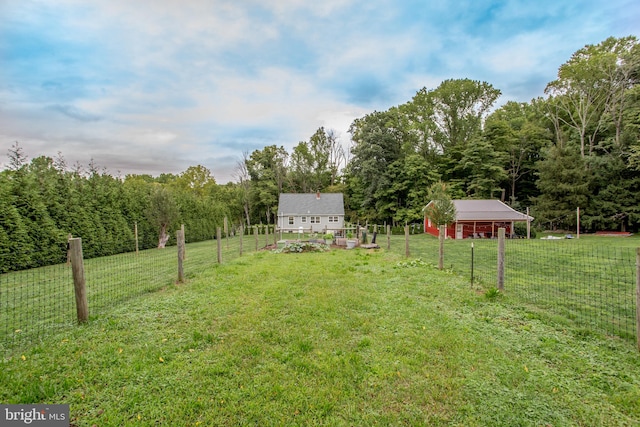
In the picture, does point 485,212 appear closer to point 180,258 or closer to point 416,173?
point 416,173

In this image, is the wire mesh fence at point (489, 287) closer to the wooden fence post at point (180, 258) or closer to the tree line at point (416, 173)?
the wooden fence post at point (180, 258)

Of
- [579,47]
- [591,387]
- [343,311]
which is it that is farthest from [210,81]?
[579,47]

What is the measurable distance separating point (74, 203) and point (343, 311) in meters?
12.9

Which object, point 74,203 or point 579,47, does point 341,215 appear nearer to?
point 74,203

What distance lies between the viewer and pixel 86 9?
6832 millimetres

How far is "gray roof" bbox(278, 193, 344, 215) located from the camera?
1259 inches

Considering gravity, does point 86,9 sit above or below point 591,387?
above

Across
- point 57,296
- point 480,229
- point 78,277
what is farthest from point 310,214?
point 78,277

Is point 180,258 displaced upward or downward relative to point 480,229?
upward

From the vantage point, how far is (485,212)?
2173 centimetres

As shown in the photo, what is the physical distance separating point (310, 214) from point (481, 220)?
A: 17.1 metres

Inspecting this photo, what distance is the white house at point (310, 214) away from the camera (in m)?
31.9

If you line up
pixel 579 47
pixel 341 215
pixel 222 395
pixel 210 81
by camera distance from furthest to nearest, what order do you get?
pixel 341 215 < pixel 579 47 < pixel 210 81 < pixel 222 395

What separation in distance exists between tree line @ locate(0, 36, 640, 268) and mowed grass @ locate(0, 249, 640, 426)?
8.77 metres
